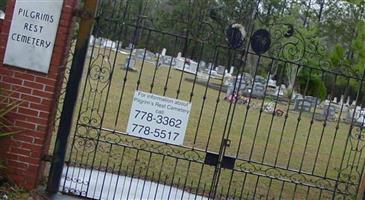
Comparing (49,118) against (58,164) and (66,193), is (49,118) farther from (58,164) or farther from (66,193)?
(66,193)

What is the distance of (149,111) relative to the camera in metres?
5.62

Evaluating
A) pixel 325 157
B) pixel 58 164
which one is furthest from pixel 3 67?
pixel 325 157

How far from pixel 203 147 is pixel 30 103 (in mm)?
5675

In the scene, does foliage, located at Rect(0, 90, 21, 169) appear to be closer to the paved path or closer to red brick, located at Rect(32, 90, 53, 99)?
red brick, located at Rect(32, 90, 53, 99)

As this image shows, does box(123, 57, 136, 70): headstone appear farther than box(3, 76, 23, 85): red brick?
Yes

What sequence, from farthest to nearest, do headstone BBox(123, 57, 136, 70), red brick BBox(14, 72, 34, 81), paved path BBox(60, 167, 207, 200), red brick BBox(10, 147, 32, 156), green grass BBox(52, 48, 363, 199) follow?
green grass BBox(52, 48, 363, 199), headstone BBox(123, 57, 136, 70), paved path BBox(60, 167, 207, 200), red brick BBox(10, 147, 32, 156), red brick BBox(14, 72, 34, 81)

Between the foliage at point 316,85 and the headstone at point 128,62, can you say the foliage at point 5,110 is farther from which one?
the foliage at point 316,85

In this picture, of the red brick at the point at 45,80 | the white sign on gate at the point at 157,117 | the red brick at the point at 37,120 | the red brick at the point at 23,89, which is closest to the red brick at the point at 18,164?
the red brick at the point at 37,120

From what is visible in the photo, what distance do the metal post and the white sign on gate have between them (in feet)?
2.05

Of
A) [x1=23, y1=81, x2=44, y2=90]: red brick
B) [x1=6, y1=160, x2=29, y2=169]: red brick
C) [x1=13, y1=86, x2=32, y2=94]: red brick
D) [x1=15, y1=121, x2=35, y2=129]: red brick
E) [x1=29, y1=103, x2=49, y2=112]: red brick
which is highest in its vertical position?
[x1=23, y1=81, x2=44, y2=90]: red brick

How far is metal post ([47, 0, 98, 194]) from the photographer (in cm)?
540

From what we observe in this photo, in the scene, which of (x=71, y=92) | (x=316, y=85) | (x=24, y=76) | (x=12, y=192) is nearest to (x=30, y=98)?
(x=24, y=76)

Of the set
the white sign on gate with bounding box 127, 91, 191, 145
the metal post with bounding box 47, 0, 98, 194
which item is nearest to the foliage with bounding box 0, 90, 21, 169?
the metal post with bounding box 47, 0, 98, 194

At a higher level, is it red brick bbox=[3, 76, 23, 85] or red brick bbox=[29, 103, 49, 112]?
red brick bbox=[3, 76, 23, 85]
